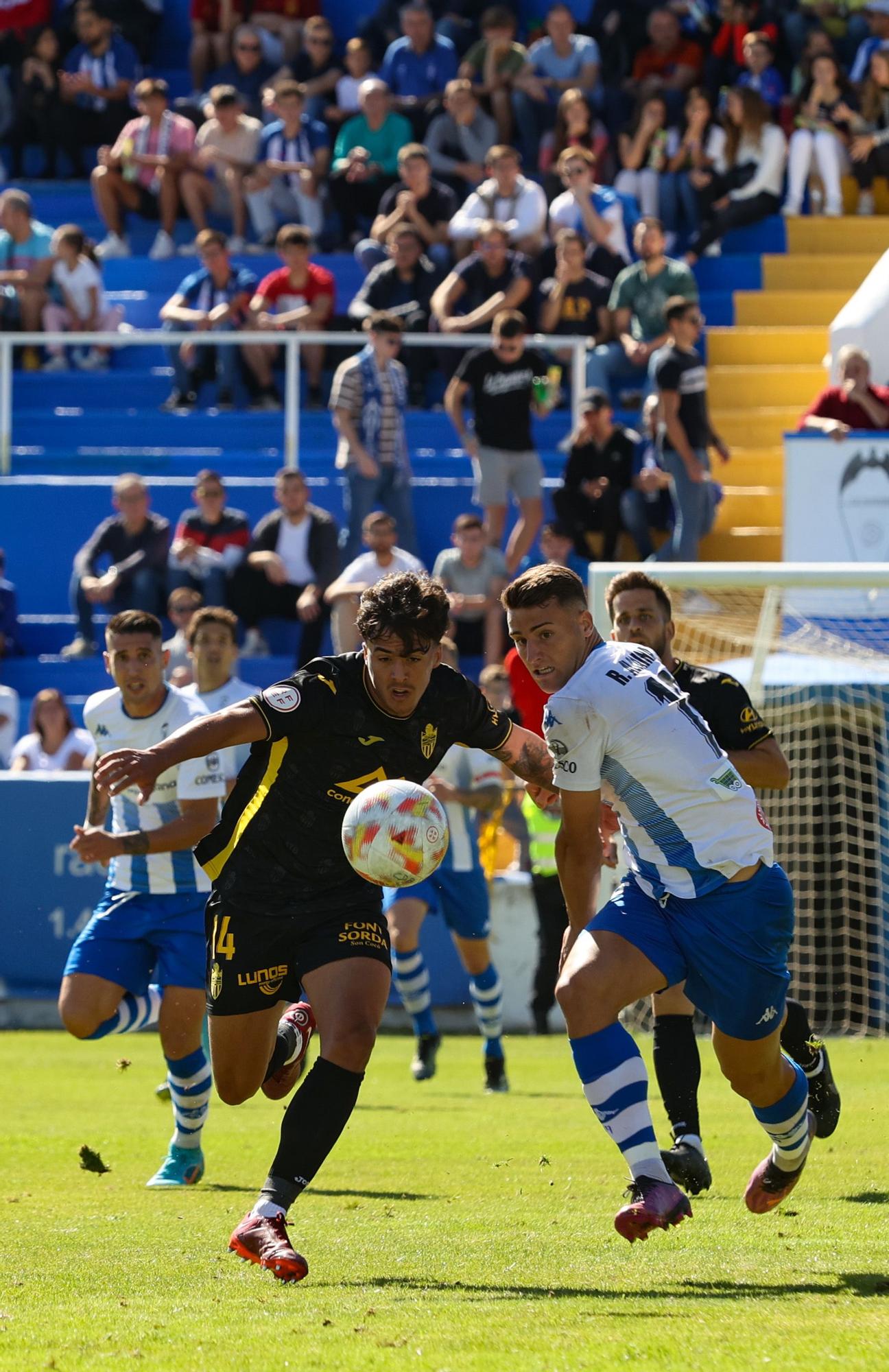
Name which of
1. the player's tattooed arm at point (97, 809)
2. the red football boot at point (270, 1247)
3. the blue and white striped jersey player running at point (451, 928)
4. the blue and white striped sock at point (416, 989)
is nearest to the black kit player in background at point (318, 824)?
the red football boot at point (270, 1247)

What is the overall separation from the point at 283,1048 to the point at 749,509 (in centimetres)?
1196

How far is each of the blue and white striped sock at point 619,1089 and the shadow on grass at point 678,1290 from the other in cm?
38

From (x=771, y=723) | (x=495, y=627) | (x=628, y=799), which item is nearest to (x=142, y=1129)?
(x=628, y=799)

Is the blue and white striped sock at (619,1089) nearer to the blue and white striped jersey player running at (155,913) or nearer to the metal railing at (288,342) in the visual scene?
the blue and white striped jersey player running at (155,913)

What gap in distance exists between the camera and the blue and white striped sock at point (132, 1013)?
8539mm

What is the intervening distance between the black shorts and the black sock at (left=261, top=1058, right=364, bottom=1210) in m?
0.44

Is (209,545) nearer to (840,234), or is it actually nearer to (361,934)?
(840,234)

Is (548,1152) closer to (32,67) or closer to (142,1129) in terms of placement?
(142,1129)

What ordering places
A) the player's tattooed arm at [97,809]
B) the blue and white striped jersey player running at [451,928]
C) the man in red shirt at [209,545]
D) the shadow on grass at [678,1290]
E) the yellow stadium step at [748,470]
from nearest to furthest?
1. the shadow on grass at [678,1290]
2. the player's tattooed arm at [97,809]
3. the blue and white striped jersey player running at [451,928]
4. the man in red shirt at [209,545]
5. the yellow stadium step at [748,470]

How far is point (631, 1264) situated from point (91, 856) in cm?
268

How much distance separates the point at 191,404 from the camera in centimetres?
1995

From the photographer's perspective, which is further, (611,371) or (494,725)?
(611,371)

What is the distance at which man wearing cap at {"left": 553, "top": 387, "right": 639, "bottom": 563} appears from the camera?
1641 centimetres

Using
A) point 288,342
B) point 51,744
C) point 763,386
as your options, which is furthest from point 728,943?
point 763,386
